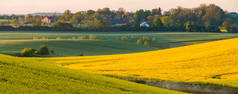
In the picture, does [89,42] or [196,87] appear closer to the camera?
[196,87]

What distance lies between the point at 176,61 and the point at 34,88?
19.1m

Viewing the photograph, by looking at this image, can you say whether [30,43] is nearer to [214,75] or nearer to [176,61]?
[176,61]

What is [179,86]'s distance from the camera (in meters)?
18.6

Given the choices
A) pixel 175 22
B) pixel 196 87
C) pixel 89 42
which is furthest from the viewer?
pixel 175 22

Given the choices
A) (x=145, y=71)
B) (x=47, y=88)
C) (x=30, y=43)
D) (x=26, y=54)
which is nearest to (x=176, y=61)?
(x=145, y=71)

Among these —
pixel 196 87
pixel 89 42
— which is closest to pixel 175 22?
pixel 89 42

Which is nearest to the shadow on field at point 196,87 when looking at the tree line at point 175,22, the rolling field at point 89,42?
the rolling field at point 89,42

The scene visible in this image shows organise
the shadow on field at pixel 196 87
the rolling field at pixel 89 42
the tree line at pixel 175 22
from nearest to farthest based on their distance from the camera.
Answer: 1. the shadow on field at pixel 196 87
2. the rolling field at pixel 89 42
3. the tree line at pixel 175 22

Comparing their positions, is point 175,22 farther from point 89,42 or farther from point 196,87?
point 196,87

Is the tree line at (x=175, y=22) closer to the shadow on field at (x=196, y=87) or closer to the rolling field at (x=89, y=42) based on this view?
the rolling field at (x=89, y=42)

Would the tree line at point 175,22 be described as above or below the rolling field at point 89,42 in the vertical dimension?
above

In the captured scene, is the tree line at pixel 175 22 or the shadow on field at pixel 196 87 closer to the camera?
the shadow on field at pixel 196 87

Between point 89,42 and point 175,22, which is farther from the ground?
point 175,22

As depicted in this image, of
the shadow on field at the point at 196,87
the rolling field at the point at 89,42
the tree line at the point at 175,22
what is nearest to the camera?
the shadow on field at the point at 196,87
